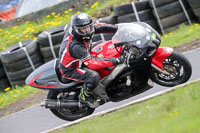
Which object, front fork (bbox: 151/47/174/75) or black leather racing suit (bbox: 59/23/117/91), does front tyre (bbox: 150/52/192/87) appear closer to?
front fork (bbox: 151/47/174/75)

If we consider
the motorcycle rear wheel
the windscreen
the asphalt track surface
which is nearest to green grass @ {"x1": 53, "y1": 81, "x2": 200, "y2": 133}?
the motorcycle rear wheel

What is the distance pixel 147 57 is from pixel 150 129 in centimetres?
175

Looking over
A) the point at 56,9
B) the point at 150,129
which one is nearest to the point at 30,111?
the point at 150,129

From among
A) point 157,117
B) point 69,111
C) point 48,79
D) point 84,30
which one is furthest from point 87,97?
point 157,117

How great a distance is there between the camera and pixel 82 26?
5.17m

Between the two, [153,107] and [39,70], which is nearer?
[153,107]

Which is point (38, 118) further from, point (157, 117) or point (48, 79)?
point (157, 117)

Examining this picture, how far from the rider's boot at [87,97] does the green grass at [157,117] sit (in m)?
0.41

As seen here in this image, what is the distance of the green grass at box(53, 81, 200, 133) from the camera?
11.6 ft

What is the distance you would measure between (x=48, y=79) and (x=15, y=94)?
3484mm

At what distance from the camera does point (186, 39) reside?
8.98m

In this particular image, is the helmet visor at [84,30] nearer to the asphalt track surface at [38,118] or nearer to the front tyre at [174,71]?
the front tyre at [174,71]

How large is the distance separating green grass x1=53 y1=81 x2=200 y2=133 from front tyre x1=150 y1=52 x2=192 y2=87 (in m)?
0.26

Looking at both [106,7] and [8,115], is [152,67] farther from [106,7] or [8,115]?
[106,7]
